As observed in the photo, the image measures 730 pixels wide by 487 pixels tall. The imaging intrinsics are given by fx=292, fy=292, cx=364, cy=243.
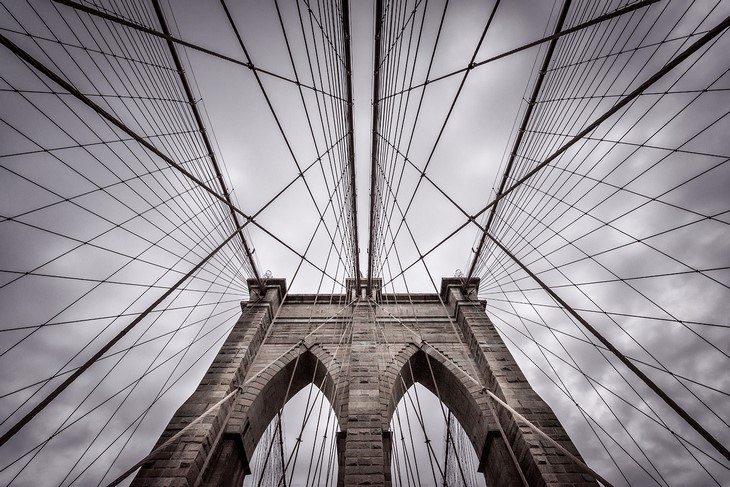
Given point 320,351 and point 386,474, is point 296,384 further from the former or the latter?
point 386,474

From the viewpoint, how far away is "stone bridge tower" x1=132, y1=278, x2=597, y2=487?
5.20 m

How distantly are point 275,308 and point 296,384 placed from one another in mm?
2378

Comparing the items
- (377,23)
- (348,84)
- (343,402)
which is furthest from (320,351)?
(377,23)

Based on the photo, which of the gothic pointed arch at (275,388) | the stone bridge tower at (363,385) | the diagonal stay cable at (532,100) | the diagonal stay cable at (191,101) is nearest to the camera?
the diagonal stay cable at (191,101)

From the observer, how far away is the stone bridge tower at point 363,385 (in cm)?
520

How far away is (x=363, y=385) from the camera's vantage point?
21.5 ft

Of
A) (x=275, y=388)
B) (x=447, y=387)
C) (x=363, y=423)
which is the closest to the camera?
(x=363, y=423)

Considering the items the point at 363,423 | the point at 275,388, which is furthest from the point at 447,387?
the point at 275,388

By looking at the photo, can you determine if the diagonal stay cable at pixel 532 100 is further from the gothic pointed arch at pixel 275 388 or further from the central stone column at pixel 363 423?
the gothic pointed arch at pixel 275 388

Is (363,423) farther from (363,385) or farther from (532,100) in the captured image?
(532,100)

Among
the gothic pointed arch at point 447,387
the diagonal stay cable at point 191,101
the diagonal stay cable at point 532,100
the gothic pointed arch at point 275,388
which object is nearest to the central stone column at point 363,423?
the gothic pointed arch at point 447,387

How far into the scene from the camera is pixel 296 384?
8.57m

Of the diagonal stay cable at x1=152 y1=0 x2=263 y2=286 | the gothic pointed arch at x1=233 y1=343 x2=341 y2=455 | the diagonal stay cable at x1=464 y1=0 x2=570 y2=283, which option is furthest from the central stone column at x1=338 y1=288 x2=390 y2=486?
the diagonal stay cable at x1=152 y1=0 x2=263 y2=286

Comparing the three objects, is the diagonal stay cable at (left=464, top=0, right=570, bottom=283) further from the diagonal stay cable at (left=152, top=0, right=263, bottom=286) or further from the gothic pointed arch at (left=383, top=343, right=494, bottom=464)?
the diagonal stay cable at (left=152, top=0, right=263, bottom=286)
